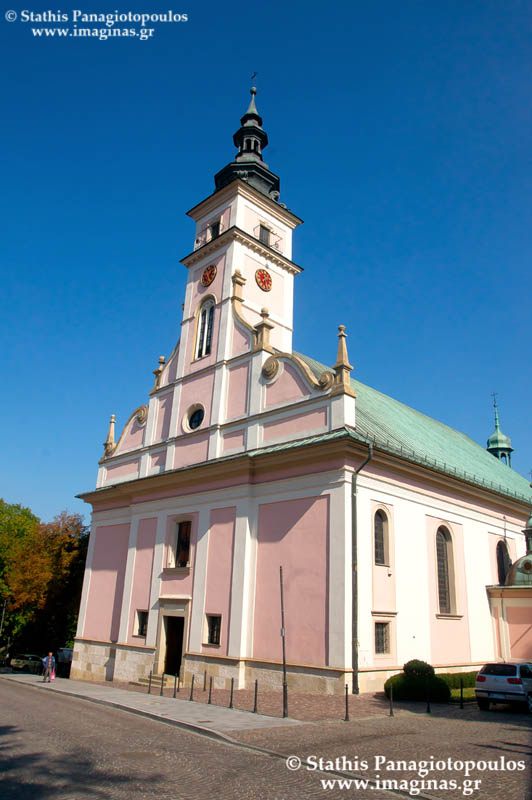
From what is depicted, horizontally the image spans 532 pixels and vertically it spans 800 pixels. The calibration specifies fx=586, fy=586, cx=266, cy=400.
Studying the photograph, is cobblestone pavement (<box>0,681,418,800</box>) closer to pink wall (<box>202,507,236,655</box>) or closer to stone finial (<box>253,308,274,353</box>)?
pink wall (<box>202,507,236,655</box>)

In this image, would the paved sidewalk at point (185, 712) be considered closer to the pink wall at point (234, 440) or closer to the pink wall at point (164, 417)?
the pink wall at point (234, 440)

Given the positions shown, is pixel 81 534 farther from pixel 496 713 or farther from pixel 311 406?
pixel 496 713

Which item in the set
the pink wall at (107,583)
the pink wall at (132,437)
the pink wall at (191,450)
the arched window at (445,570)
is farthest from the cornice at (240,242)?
the arched window at (445,570)

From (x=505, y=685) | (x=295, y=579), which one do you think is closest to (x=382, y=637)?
(x=295, y=579)

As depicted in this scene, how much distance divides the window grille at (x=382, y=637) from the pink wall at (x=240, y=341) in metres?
13.2

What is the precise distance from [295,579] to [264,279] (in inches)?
648

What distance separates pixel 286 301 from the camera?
3197cm

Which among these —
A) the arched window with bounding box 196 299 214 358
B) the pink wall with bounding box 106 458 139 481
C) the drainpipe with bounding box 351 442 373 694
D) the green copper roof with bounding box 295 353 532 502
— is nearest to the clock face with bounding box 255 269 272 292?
the arched window with bounding box 196 299 214 358

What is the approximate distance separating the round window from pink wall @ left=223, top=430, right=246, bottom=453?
2.50 meters

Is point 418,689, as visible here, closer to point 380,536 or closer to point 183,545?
point 380,536

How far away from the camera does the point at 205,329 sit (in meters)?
30.8

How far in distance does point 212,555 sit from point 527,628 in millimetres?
14859

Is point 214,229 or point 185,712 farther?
point 214,229

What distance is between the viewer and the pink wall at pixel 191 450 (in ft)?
89.7
